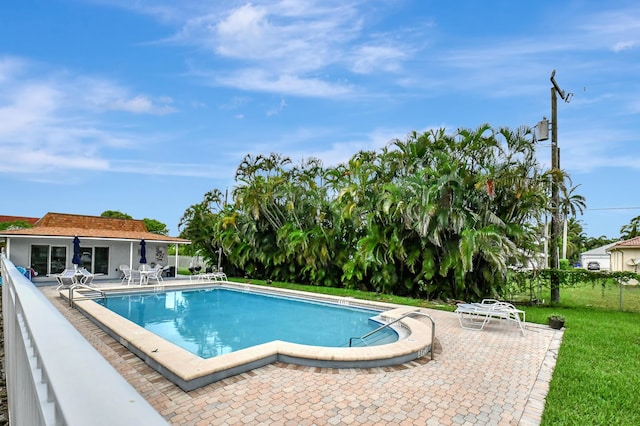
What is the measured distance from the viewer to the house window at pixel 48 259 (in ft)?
64.3

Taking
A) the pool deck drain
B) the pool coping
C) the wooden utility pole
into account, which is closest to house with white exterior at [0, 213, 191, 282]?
the pool coping

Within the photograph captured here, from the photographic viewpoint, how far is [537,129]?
15.3 meters

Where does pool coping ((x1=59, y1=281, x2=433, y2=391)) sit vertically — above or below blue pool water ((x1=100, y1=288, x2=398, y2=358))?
above

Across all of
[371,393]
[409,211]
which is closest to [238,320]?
[409,211]

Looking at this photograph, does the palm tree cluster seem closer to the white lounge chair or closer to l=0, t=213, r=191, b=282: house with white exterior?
the white lounge chair

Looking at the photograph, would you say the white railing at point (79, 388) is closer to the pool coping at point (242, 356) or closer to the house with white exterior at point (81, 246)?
the pool coping at point (242, 356)

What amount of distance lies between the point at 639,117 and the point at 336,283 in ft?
67.5

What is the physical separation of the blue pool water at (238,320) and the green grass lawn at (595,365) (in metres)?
2.89

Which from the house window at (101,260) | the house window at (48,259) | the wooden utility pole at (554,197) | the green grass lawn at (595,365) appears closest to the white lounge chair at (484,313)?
the green grass lawn at (595,365)

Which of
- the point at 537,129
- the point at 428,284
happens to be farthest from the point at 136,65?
the point at 537,129

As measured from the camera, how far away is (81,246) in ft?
68.0

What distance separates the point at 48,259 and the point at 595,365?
23.3 meters

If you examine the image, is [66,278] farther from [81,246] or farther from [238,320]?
[238,320]

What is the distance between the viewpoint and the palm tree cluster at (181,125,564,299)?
44.0 feet
